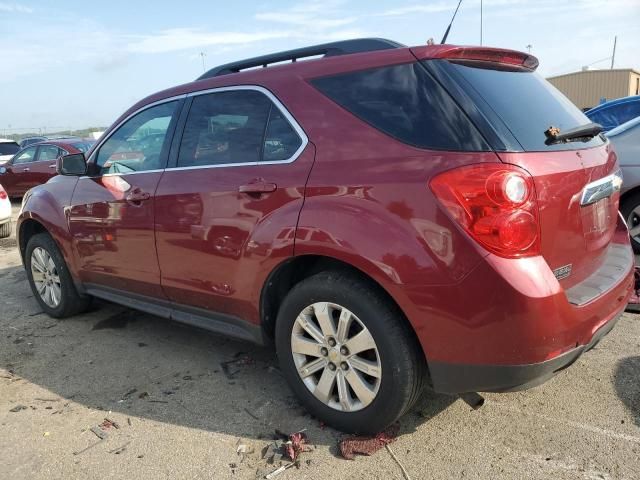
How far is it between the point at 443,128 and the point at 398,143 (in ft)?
0.67

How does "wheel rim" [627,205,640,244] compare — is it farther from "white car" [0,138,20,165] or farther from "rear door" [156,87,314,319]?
"white car" [0,138,20,165]

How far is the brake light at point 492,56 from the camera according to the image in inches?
94.8

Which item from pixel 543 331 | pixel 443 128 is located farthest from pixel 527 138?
pixel 543 331

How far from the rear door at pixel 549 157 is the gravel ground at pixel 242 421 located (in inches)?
31.7

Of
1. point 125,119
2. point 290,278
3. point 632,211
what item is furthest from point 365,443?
point 632,211

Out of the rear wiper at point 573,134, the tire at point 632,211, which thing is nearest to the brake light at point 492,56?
the rear wiper at point 573,134

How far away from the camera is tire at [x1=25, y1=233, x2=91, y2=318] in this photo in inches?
177

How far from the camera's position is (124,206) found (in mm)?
3641

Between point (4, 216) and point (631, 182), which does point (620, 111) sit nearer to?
point (631, 182)

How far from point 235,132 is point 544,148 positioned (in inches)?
65.3

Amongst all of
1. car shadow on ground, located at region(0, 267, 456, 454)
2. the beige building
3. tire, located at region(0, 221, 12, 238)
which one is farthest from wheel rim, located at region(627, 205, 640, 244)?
the beige building

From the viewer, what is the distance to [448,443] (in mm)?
2607

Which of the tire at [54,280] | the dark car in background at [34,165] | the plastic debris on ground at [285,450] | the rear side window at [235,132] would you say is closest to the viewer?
the plastic debris on ground at [285,450]

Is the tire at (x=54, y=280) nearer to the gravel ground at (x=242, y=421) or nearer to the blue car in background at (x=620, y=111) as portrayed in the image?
the gravel ground at (x=242, y=421)
